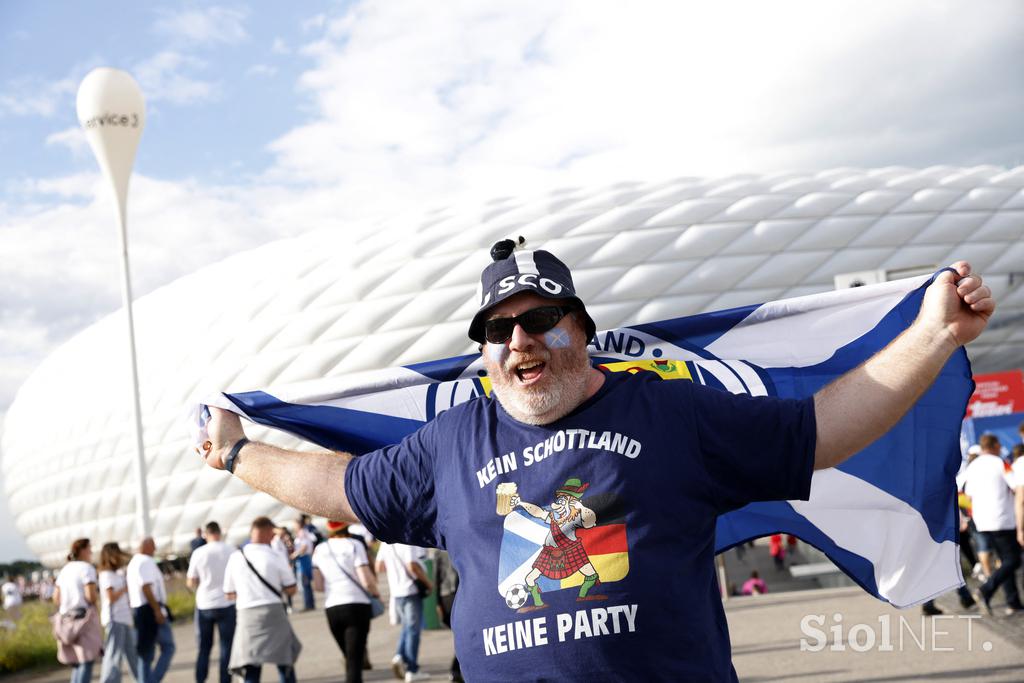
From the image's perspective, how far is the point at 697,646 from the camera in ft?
7.10

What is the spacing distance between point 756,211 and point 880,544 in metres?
26.2

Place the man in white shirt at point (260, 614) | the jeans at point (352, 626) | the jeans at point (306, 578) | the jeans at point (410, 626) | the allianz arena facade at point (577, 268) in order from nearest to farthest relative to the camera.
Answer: the man in white shirt at point (260, 614) < the jeans at point (352, 626) < the jeans at point (410, 626) < the jeans at point (306, 578) < the allianz arena facade at point (577, 268)

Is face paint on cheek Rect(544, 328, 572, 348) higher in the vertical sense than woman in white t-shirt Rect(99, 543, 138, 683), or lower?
higher

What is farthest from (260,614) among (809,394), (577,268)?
(577,268)

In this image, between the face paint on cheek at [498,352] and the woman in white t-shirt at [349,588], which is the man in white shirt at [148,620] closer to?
the woman in white t-shirt at [349,588]

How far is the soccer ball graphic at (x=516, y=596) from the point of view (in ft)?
7.16

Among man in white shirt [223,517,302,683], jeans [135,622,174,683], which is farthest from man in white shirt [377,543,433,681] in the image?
jeans [135,622,174,683]

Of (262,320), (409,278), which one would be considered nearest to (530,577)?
(409,278)

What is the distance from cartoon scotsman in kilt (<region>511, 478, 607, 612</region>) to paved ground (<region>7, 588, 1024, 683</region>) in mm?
5484

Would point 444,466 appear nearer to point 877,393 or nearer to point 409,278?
point 877,393

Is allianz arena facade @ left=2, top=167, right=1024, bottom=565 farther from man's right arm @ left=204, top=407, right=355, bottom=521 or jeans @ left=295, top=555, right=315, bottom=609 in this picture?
man's right arm @ left=204, top=407, right=355, bottom=521

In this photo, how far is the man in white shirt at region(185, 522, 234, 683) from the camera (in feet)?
28.4

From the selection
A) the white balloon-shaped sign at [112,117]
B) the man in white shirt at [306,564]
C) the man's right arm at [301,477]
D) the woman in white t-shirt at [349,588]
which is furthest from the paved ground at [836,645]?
the white balloon-shaped sign at [112,117]

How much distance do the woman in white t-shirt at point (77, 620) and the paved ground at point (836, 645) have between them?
7.22ft
